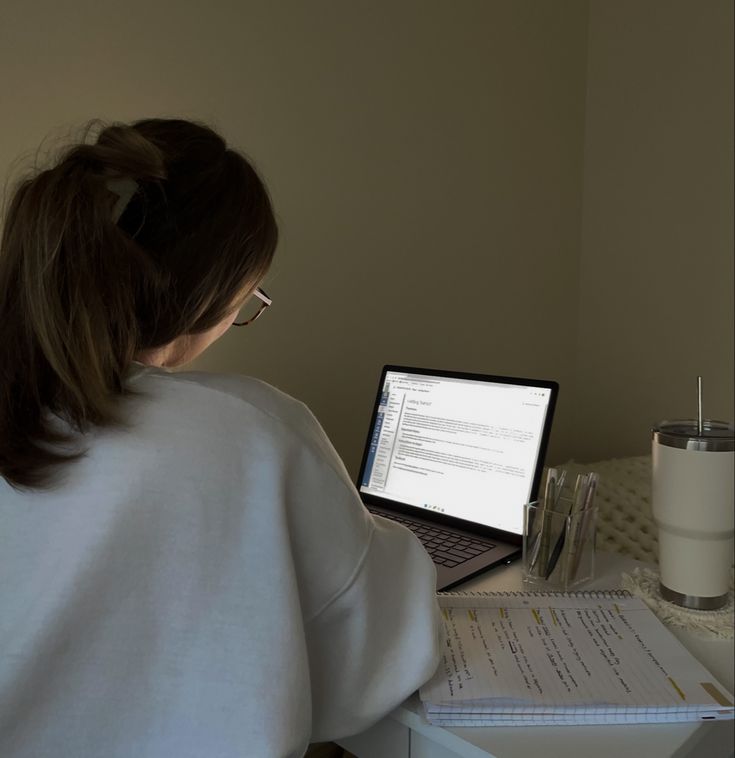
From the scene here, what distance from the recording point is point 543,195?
1641 millimetres

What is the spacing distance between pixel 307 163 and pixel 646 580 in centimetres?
80

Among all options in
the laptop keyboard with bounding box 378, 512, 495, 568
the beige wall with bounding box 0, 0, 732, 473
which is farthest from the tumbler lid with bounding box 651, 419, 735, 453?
the beige wall with bounding box 0, 0, 732, 473

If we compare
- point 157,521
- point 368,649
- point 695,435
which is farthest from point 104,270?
point 695,435

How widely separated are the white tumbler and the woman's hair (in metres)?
0.49

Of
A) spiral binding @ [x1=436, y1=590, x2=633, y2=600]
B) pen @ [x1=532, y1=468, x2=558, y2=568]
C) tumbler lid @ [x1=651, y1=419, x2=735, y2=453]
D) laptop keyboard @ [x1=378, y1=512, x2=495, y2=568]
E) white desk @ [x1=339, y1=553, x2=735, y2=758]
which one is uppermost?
tumbler lid @ [x1=651, y1=419, x2=735, y2=453]

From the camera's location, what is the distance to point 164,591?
1.71ft

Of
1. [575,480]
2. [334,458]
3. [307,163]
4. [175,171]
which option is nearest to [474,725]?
[334,458]

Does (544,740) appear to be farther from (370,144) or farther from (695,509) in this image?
(370,144)

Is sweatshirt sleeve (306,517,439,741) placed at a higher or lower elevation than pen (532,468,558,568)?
lower

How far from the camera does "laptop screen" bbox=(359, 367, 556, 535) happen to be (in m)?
0.96

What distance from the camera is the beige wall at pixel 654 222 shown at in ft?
5.00

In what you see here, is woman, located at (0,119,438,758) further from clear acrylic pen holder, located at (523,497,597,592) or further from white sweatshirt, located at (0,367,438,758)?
clear acrylic pen holder, located at (523,497,597,592)

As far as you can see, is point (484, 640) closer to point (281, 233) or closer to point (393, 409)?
point (393, 409)

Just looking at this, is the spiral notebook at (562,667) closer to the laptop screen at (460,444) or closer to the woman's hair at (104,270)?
the laptop screen at (460,444)
